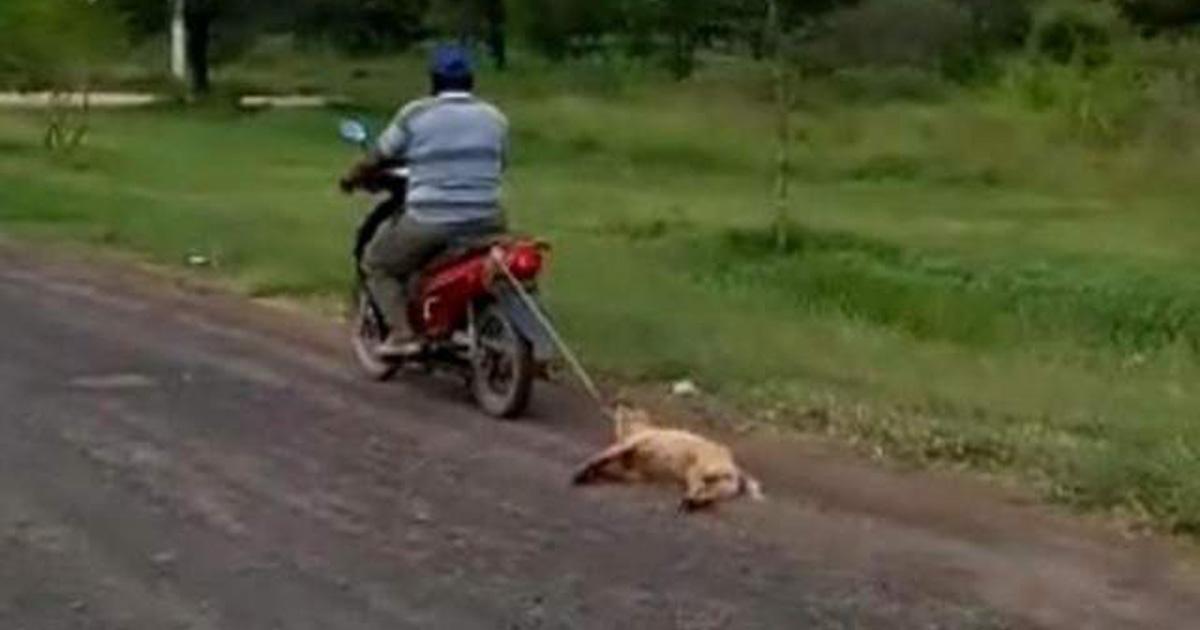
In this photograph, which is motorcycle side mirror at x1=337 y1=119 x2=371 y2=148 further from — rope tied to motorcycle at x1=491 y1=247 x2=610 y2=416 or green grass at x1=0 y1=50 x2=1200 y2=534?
green grass at x1=0 y1=50 x2=1200 y2=534

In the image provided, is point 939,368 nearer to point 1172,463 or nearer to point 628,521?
point 1172,463

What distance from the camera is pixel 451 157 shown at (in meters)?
12.6

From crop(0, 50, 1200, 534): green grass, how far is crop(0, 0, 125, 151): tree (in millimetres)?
941

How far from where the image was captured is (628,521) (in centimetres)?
919

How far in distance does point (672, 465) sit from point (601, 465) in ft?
0.91

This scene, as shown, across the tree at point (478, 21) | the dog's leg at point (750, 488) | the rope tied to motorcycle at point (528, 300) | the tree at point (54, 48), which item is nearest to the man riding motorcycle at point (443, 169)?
the rope tied to motorcycle at point (528, 300)

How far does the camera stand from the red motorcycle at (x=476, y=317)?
39.3 feet

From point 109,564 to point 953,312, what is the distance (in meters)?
9.93

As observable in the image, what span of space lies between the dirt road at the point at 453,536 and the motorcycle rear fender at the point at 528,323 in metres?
0.29

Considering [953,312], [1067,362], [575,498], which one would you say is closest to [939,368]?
[1067,362]

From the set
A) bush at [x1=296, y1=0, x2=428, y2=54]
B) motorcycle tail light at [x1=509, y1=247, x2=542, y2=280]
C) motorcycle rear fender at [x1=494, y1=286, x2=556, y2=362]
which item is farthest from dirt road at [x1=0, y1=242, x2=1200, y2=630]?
bush at [x1=296, y1=0, x2=428, y2=54]

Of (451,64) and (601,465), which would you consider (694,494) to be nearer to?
(601,465)

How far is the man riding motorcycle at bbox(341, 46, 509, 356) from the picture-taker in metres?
12.6

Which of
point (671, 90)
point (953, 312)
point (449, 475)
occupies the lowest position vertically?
point (671, 90)
